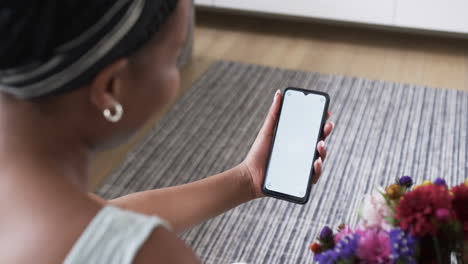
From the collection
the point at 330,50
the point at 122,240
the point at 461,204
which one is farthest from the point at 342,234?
the point at 330,50

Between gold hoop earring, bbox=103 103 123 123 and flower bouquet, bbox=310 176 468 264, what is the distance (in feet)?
0.98

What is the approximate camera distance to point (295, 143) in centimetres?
114

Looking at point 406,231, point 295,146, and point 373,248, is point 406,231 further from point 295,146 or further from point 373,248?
point 295,146

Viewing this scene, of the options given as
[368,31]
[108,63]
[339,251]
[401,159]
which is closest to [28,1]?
[108,63]

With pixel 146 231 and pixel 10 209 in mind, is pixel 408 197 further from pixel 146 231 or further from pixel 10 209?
pixel 10 209

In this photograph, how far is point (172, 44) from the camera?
642 mm

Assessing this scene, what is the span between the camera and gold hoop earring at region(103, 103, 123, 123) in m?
0.62

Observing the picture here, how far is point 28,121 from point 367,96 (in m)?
1.90

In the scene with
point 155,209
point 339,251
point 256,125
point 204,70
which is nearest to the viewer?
point 339,251

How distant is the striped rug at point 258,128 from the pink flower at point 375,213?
825 millimetres

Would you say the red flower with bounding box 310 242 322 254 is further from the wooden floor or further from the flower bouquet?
the wooden floor

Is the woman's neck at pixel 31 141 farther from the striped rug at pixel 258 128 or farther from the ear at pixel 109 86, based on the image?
the striped rug at pixel 258 128

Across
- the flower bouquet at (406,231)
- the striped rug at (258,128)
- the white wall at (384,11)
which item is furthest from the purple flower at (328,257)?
the white wall at (384,11)

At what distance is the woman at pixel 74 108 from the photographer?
0.58 m
